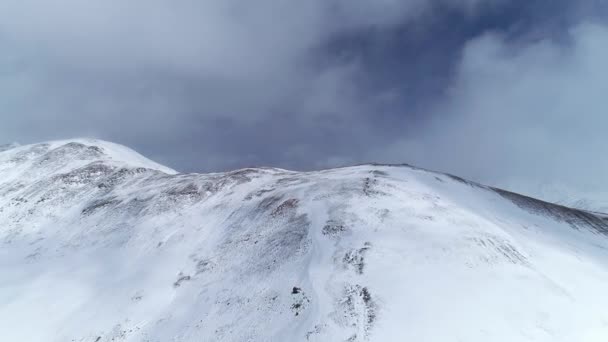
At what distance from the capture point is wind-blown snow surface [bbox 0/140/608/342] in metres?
19.6

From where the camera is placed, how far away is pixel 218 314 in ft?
79.4

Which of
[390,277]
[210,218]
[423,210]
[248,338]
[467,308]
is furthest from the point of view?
[210,218]

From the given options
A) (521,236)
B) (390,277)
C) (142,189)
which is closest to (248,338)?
(390,277)

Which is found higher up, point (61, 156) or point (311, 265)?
point (61, 156)

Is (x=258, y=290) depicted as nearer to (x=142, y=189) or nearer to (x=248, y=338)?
(x=248, y=338)

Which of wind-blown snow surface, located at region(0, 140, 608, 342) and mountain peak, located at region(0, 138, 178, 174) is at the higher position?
mountain peak, located at region(0, 138, 178, 174)

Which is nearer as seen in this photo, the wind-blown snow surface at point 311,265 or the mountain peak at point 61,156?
the wind-blown snow surface at point 311,265

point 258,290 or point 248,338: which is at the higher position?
point 258,290

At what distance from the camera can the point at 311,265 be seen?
2578cm

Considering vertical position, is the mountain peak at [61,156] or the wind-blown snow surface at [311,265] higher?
the mountain peak at [61,156]

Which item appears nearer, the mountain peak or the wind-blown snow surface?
the wind-blown snow surface

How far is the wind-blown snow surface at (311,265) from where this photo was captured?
19.6 meters

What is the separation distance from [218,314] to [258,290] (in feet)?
10.6

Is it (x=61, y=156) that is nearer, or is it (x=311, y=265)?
(x=311, y=265)
